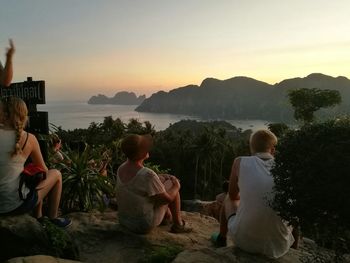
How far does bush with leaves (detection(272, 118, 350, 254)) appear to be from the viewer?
312 centimetres

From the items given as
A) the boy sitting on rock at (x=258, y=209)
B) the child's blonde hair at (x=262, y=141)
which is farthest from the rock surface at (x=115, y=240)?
the child's blonde hair at (x=262, y=141)

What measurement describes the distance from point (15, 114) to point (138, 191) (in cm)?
149

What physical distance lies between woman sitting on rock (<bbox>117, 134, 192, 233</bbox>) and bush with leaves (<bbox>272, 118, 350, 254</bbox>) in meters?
1.53

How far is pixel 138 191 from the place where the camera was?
467cm

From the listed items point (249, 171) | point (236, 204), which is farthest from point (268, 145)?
point (236, 204)

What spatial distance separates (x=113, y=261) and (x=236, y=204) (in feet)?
4.24

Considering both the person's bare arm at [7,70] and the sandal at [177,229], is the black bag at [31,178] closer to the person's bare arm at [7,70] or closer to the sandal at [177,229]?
the person's bare arm at [7,70]

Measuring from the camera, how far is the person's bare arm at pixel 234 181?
4.01 metres

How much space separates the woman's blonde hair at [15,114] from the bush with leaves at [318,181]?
2225mm

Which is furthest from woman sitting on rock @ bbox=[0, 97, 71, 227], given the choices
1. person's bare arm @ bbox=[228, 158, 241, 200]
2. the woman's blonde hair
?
person's bare arm @ bbox=[228, 158, 241, 200]

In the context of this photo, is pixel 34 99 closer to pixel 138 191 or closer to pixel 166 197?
pixel 138 191

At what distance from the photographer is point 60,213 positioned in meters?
5.78

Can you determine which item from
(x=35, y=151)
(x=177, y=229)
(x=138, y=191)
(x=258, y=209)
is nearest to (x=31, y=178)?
(x=35, y=151)

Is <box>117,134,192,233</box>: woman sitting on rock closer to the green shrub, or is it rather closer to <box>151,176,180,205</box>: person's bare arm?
<box>151,176,180,205</box>: person's bare arm
